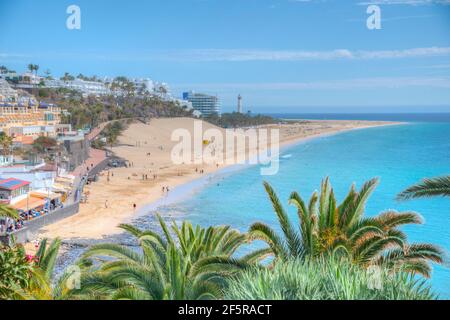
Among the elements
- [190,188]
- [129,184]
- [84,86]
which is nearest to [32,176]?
[129,184]

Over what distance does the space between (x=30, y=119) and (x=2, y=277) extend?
42.7 metres

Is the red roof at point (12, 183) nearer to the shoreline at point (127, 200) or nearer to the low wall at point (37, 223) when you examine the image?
Result: the low wall at point (37, 223)

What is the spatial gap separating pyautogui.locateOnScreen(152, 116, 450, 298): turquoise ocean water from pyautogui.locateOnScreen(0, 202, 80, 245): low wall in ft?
16.1

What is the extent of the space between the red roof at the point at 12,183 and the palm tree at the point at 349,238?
17039 millimetres

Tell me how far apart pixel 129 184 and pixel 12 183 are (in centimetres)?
1283

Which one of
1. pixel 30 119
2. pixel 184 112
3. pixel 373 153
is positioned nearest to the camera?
pixel 30 119

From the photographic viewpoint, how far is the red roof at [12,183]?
2133 cm

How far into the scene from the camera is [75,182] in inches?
1196

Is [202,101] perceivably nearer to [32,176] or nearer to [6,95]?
[6,95]

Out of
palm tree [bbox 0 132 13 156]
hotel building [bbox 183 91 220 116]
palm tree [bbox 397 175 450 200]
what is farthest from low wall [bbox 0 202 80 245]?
hotel building [bbox 183 91 220 116]

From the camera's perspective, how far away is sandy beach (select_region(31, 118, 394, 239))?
2189 centimetres

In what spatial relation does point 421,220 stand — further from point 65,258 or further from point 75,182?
point 75,182

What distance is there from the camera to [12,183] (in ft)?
72.6
